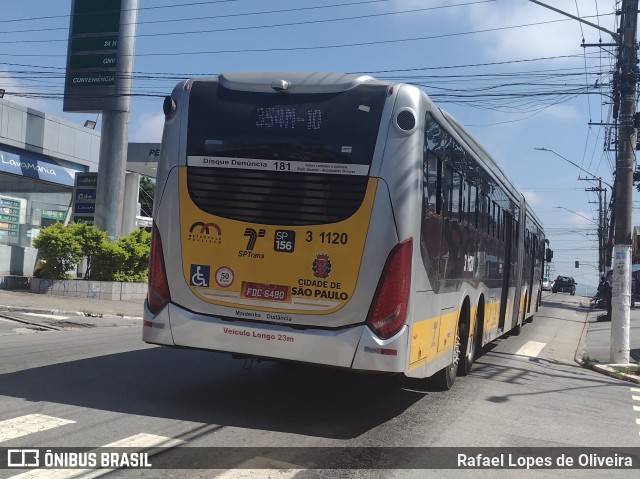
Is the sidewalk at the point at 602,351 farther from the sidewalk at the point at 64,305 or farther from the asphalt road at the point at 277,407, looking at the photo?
the sidewalk at the point at 64,305

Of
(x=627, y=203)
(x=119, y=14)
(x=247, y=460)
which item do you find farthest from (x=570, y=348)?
(x=119, y=14)

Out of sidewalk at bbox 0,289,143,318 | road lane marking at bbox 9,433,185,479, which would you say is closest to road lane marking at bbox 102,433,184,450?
road lane marking at bbox 9,433,185,479

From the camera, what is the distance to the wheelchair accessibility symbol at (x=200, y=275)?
6922 millimetres

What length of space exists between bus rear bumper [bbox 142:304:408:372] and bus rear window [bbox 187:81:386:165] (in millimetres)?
1629

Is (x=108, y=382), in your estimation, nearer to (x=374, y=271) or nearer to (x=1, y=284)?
(x=374, y=271)

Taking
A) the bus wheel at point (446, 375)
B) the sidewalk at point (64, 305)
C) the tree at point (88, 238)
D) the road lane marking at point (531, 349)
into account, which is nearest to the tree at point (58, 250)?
the tree at point (88, 238)

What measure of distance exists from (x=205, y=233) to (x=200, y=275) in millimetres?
420

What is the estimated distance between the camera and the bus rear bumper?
6.38 m

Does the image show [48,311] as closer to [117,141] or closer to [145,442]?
[117,141]

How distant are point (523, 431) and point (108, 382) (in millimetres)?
4714

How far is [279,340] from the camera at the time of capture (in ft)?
21.6

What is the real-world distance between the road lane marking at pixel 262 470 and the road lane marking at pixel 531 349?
10.8 meters

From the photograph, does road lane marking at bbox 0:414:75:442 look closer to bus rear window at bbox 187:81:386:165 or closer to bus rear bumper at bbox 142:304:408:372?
bus rear bumper at bbox 142:304:408:372

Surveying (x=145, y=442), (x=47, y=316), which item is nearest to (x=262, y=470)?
(x=145, y=442)
